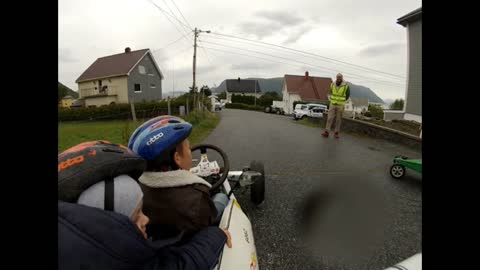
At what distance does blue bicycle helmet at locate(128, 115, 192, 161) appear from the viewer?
1318mm

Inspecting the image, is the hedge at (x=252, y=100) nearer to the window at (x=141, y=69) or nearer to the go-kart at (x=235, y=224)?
the window at (x=141, y=69)

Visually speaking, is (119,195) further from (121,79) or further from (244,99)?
(244,99)

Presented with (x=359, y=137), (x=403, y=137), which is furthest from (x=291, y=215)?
(x=359, y=137)

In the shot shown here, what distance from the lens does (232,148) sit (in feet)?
23.1

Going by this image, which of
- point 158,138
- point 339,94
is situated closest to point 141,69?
point 339,94

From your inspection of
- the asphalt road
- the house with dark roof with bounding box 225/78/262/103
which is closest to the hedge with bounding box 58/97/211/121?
the asphalt road

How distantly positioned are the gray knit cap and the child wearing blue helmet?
19.3 inches

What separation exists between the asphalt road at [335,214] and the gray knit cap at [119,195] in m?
1.68

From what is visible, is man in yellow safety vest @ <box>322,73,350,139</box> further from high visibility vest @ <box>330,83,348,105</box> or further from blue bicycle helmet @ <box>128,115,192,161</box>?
blue bicycle helmet @ <box>128,115,192,161</box>

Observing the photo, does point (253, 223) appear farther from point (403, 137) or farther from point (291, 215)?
point (403, 137)

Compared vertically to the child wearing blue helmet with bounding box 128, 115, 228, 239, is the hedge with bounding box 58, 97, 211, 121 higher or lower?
higher

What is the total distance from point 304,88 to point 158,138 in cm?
4820

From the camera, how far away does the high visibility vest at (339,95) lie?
22.4 feet
